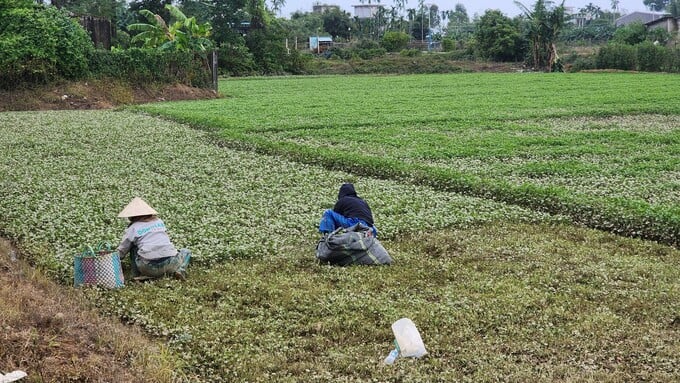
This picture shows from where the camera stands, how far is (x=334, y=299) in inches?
288

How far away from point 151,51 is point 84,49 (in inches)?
137

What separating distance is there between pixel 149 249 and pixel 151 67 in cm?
2991

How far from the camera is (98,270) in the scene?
7.68 m

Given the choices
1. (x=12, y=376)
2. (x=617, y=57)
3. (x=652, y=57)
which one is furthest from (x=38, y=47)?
(x=617, y=57)

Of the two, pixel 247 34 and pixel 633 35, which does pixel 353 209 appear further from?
pixel 633 35

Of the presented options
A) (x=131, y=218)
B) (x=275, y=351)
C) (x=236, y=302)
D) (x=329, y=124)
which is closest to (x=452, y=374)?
(x=275, y=351)

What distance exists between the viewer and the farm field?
12.1 metres

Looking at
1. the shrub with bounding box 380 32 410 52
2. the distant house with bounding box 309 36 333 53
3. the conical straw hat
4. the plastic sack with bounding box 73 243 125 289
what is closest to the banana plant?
the conical straw hat

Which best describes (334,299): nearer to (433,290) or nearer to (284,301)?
(284,301)

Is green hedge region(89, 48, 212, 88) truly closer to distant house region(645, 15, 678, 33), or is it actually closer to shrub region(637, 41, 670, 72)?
shrub region(637, 41, 670, 72)

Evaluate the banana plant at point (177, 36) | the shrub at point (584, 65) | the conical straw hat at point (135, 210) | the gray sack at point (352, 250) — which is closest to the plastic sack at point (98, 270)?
the conical straw hat at point (135, 210)

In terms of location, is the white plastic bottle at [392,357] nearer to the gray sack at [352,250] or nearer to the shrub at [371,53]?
the gray sack at [352,250]

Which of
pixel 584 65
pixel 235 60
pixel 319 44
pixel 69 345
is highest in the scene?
pixel 319 44

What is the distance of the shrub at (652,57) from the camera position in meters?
57.8
